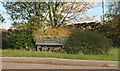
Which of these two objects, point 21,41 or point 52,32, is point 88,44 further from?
point 21,41

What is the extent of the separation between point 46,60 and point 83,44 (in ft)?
12.2

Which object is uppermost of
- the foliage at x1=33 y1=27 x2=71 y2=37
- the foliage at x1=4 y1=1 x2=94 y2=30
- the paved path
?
the foliage at x1=4 y1=1 x2=94 y2=30

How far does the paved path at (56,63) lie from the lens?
9492 millimetres

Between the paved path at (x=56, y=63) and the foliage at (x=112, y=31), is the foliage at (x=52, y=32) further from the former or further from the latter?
the paved path at (x=56, y=63)

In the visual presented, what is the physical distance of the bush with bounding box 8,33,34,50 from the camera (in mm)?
15695

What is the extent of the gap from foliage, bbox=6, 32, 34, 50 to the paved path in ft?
13.6

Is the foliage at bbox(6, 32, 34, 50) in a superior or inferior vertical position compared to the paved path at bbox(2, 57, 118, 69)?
superior

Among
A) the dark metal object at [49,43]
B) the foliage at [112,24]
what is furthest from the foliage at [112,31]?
the dark metal object at [49,43]

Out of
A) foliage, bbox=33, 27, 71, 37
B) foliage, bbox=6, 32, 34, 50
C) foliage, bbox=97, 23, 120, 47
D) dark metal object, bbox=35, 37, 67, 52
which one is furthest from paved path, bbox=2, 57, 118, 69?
foliage, bbox=97, 23, 120, 47

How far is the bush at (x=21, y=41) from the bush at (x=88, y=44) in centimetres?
355

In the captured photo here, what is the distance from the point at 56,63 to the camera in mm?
10492

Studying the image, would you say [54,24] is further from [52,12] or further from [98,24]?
[98,24]

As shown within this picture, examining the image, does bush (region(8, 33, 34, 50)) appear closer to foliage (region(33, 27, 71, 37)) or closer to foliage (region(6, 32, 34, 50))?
foliage (region(6, 32, 34, 50))

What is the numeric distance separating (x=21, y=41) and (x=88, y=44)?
18.3 feet
